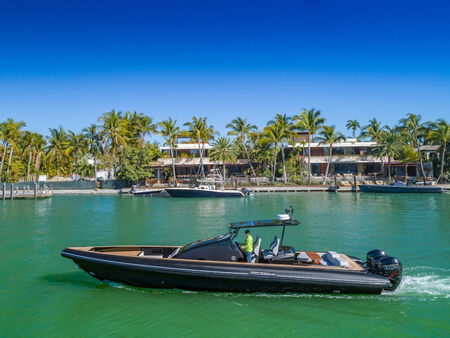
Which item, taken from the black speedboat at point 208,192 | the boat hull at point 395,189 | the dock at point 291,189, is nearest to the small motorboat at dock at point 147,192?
the black speedboat at point 208,192

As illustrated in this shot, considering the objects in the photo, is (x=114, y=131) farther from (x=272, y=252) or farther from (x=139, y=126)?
(x=272, y=252)

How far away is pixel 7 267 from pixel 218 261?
9213mm

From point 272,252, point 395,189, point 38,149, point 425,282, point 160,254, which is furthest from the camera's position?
point 38,149

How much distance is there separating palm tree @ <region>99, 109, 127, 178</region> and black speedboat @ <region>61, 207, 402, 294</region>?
51286 millimetres

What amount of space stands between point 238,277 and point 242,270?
22 cm

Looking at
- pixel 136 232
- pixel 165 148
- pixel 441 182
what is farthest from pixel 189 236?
pixel 441 182

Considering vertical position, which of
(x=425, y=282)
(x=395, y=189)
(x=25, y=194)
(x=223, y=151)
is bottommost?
(x=425, y=282)

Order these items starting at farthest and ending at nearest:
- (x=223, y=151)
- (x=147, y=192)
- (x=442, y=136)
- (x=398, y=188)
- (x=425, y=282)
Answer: (x=223, y=151), (x=442, y=136), (x=147, y=192), (x=398, y=188), (x=425, y=282)

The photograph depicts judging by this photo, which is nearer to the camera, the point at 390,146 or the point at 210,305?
the point at 210,305

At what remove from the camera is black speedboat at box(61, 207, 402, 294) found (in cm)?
940

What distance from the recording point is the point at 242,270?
31.1 ft

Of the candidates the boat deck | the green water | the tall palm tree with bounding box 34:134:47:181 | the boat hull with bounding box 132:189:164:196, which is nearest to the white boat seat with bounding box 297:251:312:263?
the boat deck

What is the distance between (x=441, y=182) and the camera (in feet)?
181

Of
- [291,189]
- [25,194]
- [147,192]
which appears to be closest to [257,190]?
[291,189]
